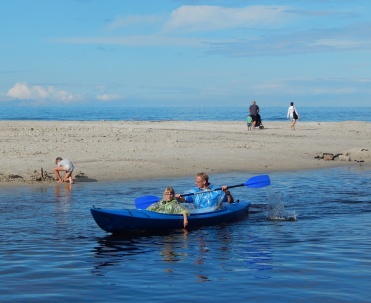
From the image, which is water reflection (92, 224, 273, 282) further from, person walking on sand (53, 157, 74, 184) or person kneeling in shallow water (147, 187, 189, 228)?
person walking on sand (53, 157, 74, 184)

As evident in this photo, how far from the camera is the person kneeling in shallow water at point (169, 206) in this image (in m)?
13.9

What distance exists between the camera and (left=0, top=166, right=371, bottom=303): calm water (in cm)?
930

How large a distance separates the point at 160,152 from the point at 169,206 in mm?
10306

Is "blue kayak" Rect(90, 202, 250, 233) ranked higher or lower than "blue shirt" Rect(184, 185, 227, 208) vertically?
lower

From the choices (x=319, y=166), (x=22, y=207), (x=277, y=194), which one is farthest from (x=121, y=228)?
(x=319, y=166)

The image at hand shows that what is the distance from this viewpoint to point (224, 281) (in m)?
9.86

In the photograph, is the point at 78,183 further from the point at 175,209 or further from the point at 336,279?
the point at 336,279

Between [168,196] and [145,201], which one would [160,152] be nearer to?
[145,201]

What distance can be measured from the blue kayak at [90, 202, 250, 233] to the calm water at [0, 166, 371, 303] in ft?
0.66

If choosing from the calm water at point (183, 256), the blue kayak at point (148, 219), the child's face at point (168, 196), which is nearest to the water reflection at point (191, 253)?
the calm water at point (183, 256)

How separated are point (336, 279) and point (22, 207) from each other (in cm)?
807

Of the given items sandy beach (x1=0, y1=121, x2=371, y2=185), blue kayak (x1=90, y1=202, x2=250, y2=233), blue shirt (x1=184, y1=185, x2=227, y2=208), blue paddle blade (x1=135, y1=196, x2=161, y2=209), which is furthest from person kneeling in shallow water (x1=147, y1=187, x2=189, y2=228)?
sandy beach (x1=0, y1=121, x2=371, y2=185)

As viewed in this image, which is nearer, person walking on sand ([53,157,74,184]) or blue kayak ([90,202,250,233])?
blue kayak ([90,202,250,233])

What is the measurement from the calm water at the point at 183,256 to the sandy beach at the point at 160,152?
9.50 ft
